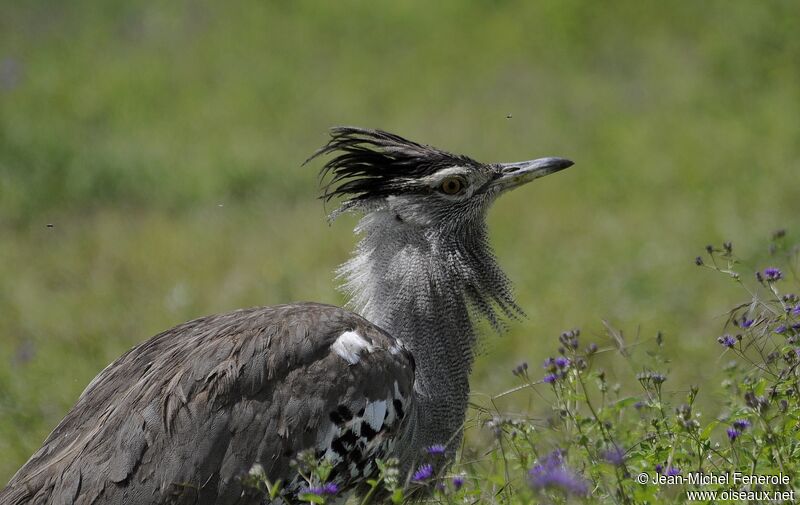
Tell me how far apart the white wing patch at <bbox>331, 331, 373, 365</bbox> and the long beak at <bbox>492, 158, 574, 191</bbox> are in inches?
31.6

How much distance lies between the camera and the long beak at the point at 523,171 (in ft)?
10.7

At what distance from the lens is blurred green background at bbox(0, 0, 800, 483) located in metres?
5.12

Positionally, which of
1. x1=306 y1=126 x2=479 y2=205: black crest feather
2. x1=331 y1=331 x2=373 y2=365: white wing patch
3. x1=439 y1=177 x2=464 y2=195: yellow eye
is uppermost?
x1=306 y1=126 x2=479 y2=205: black crest feather

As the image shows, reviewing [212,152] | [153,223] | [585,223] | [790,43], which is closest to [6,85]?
[212,152]

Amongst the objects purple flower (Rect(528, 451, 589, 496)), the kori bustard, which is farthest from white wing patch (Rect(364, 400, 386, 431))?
purple flower (Rect(528, 451, 589, 496))

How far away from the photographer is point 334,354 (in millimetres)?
2652

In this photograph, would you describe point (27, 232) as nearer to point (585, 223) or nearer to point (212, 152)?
point (212, 152)

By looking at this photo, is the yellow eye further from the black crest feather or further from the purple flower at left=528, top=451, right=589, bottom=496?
the purple flower at left=528, top=451, right=589, bottom=496

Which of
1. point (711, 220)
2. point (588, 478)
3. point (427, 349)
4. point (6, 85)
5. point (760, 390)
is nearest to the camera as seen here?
point (760, 390)

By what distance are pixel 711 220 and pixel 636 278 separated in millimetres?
839

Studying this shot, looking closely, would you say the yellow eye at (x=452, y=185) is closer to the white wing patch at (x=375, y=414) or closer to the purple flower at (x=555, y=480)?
the white wing patch at (x=375, y=414)

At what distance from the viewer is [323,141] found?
7676mm

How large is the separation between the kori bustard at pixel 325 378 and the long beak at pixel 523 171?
98 mm

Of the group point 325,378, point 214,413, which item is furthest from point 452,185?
point 214,413
